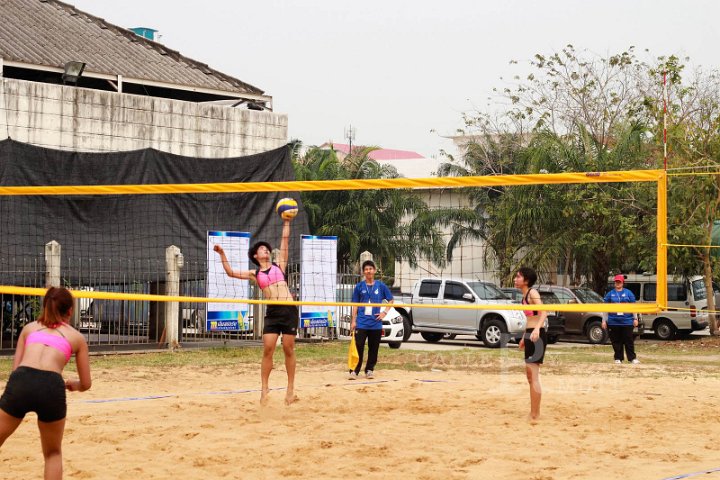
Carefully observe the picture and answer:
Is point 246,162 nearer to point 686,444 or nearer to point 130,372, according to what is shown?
point 130,372

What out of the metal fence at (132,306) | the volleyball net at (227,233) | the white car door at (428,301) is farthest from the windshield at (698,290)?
the metal fence at (132,306)

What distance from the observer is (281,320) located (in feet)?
29.8

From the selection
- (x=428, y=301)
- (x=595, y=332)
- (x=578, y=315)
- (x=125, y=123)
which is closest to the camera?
(x=125, y=123)

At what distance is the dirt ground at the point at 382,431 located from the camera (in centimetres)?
670

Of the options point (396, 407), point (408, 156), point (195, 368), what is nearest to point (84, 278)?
point (195, 368)

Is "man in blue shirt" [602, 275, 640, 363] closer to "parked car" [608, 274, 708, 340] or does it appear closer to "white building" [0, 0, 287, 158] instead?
"white building" [0, 0, 287, 158]

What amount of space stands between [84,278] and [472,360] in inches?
243

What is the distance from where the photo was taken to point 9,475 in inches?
252

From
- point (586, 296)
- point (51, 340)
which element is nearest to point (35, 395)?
point (51, 340)

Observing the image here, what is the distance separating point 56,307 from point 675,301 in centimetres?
2057

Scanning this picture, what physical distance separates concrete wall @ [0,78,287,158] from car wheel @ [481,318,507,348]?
533 cm

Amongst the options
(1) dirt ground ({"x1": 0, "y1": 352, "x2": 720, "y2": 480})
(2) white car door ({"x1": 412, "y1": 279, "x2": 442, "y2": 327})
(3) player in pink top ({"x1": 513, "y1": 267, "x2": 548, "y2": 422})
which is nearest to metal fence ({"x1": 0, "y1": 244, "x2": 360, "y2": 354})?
(2) white car door ({"x1": 412, "y1": 279, "x2": 442, "y2": 327})

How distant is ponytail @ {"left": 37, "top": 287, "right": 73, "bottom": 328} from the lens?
545 cm

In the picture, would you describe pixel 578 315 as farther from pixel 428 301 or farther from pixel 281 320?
pixel 281 320
